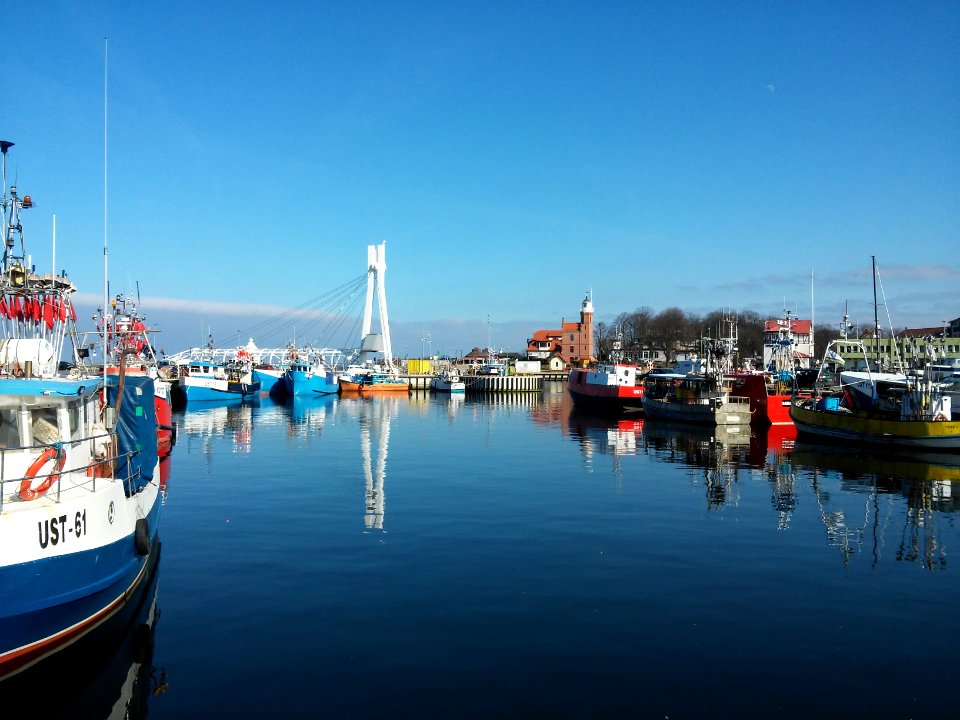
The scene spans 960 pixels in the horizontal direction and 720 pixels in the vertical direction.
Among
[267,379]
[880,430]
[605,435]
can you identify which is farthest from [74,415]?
[267,379]

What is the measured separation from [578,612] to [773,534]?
8170 mm

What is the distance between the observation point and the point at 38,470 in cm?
1090

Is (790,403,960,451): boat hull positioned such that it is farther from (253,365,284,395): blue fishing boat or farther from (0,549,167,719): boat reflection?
(253,365,284,395): blue fishing boat

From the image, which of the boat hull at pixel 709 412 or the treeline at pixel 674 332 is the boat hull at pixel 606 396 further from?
the treeline at pixel 674 332

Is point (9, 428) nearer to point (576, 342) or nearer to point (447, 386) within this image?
point (447, 386)

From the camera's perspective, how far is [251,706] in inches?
358

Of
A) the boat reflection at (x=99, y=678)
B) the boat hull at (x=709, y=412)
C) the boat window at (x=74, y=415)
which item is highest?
the boat window at (x=74, y=415)

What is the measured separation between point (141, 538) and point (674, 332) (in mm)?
144227

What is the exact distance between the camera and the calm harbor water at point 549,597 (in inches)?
375

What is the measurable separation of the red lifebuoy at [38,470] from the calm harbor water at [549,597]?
245cm

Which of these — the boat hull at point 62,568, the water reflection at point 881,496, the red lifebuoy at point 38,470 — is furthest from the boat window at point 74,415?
the water reflection at point 881,496

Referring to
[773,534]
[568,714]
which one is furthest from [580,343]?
[568,714]

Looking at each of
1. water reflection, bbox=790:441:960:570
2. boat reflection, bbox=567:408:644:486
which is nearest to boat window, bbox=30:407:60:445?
water reflection, bbox=790:441:960:570

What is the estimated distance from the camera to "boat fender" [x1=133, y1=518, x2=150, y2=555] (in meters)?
11.9
